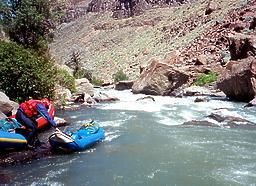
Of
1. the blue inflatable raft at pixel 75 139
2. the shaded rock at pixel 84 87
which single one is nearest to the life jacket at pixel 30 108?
the blue inflatable raft at pixel 75 139

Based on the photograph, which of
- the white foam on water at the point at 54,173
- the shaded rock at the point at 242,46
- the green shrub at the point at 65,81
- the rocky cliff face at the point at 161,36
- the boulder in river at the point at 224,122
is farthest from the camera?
the rocky cliff face at the point at 161,36

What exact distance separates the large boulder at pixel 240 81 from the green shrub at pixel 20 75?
902 centimetres

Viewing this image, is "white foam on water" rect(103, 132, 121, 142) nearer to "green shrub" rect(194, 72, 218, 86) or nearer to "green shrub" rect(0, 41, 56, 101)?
"green shrub" rect(0, 41, 56, 101)

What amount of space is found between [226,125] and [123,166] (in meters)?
5.57

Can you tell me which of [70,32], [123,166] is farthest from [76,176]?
[70,32]

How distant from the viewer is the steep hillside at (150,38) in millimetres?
36594

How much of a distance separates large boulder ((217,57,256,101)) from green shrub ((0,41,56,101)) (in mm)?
9019

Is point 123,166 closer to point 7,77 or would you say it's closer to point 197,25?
point 7,77

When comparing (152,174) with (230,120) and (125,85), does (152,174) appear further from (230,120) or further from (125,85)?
(125,85)

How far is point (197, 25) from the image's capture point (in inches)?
1961

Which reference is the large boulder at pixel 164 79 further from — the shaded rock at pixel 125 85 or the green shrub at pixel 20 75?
the green shrub at pixel 20 75

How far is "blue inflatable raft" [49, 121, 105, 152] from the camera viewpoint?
10.3m

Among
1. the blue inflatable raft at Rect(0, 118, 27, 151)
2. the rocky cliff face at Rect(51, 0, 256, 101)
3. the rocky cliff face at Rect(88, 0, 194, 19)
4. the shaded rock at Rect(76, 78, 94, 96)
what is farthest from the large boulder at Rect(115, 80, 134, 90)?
the rocky cliff face at Rect(88, 0, 194, 19)

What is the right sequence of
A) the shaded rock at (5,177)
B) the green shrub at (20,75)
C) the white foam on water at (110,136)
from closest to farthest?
the shaded rock at (5,177)
the white foam on water at (110,136)
the green shrub at (20,75)
